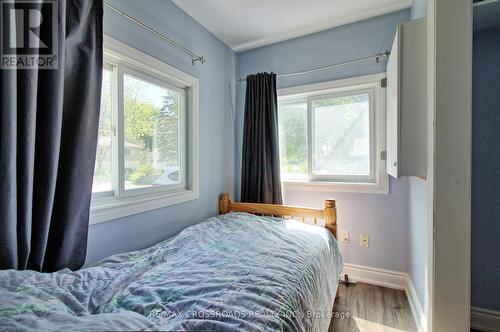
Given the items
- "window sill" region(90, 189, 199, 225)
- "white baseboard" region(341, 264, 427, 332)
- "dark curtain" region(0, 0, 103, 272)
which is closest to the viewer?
"dark curtain" region(0, 0, 103, 272)

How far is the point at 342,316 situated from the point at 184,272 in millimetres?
1321

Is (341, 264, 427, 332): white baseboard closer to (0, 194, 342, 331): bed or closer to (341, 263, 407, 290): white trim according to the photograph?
(341, 263, 407, 290): white trim

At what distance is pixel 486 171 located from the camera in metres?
1.58

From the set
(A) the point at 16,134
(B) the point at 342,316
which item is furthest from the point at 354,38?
(A) the point at 16,134

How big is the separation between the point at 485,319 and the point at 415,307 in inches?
16.0

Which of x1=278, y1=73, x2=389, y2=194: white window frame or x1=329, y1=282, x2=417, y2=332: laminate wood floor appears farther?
x1=278, y1=73, x2=389, y2=194: white window frame

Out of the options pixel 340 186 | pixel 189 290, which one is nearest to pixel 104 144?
pixel 189 290

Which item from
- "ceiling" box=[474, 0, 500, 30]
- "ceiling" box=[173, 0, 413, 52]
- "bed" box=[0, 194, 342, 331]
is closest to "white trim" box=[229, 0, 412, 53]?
"ceiling" box=[173, 0, 413, 52]

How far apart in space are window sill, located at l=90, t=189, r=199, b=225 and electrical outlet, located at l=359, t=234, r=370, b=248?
1.62 meters

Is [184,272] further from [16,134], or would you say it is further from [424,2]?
[424,2]

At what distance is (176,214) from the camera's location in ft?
6.33

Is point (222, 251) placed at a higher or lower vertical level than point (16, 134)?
lower

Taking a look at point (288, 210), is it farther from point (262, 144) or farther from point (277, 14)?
point (277, 14)

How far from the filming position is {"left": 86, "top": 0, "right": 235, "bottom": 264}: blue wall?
1461 mm
